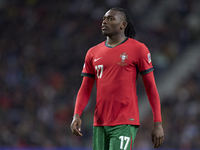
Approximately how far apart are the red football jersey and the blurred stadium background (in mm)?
5460

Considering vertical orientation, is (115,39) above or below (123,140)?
above

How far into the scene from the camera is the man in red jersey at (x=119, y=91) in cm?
348

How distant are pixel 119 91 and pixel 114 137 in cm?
39

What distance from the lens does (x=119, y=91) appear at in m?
3.56

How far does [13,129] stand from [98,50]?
6279 mm

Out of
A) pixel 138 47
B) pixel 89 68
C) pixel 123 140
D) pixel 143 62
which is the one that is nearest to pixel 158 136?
pixel 123 140

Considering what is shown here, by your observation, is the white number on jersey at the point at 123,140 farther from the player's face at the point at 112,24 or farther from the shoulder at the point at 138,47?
the player's face at the point at 112,24

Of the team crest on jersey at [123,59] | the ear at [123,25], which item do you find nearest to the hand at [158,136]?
the team crest on jersey at [123,59]

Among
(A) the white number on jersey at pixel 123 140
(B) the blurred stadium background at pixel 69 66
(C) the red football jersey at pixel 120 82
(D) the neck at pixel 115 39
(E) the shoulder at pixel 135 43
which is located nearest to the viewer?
(A) the white number on jersey at pixel 123 140

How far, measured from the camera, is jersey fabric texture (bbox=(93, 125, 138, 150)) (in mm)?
3428

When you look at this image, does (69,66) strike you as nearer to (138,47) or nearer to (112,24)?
(112,24)

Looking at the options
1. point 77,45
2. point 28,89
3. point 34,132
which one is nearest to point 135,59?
point 34,132

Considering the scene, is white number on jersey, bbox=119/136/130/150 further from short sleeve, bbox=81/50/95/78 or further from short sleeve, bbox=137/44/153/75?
short sleeve, bbox=81/50/95/78

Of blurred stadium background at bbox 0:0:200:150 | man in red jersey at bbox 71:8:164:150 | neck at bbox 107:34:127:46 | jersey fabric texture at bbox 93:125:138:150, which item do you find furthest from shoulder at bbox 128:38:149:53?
blurred stadium background at bbox 0:0:200:150
